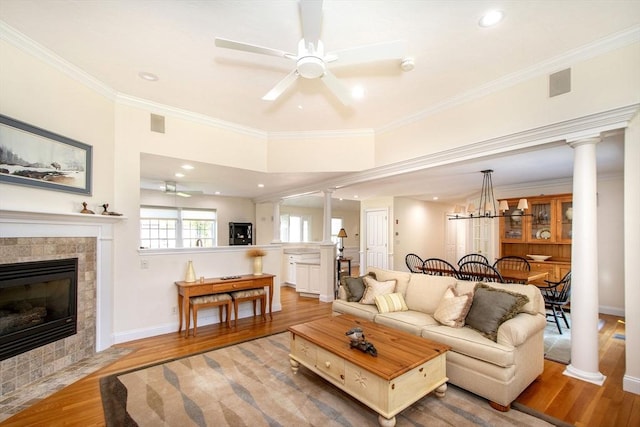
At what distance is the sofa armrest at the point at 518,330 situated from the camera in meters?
2.37

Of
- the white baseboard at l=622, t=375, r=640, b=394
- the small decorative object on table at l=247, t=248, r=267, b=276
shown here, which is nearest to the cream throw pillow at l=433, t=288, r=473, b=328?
the white baseboard at l=622, t=375, r=640, b=394

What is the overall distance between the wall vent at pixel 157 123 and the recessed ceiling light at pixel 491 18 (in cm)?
386

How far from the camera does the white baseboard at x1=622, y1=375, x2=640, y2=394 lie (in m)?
2.53

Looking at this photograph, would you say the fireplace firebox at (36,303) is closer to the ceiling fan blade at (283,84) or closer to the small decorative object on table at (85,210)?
the small decorative object on table at (85,210)

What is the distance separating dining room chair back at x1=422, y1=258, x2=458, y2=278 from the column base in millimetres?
2201

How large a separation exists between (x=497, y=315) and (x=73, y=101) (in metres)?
4.82

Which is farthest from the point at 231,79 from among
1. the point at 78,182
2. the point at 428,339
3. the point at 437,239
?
the point at 437,239

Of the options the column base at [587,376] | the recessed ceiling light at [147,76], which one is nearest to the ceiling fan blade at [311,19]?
the recessed ceiling light at [147,76]

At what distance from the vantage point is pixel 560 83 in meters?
2.85

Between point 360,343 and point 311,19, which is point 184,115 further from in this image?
point 360,343

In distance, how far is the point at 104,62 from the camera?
2.98 meters

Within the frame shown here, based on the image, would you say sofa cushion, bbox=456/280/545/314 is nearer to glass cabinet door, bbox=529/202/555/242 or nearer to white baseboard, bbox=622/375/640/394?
white baseboard, bbox=622/375/640/394

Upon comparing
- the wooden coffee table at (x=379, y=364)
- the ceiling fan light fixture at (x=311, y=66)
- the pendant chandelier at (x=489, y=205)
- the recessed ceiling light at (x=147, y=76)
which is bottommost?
the wooden coffee table at (x=379, y=364)

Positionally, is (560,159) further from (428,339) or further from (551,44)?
(428,339)
